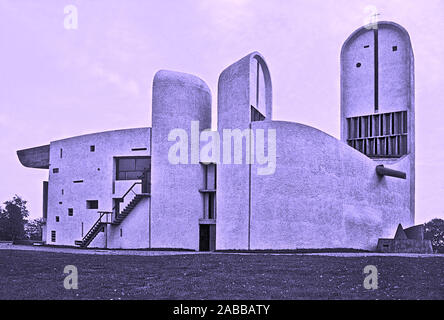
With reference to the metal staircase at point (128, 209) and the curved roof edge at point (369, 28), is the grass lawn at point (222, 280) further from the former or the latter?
the curved roof edge at point (369, 28)

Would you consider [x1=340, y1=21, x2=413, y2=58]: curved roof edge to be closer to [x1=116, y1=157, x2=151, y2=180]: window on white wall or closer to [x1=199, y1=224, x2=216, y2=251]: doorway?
[x1=116, y1=157, x2=151, y2=180]: window on white wall

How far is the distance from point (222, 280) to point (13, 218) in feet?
203

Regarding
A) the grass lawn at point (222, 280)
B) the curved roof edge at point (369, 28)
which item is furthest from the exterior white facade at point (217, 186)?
the curved roof edge at point (369, 28)

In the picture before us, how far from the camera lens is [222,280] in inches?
527

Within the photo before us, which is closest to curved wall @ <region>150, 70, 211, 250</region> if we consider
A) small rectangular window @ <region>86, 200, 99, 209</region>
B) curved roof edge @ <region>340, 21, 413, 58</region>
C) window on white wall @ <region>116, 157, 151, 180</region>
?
window on white wall @ <region>116, 157, 151, 180</region>

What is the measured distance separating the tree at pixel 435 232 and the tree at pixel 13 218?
221 ft

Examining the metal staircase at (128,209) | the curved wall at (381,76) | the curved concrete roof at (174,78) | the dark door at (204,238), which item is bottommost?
the dark door at (204,238)

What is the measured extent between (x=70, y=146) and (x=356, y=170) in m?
20.4

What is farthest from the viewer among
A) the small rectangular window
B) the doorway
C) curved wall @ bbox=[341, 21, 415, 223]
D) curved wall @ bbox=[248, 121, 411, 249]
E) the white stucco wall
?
curved wall @ bbox=[341, 21, 415, 223]

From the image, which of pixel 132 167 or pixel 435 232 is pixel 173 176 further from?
pixel 435 232

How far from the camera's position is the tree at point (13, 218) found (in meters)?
63.5

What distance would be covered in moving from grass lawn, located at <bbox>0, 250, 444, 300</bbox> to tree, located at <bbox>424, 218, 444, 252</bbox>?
71.9 metres

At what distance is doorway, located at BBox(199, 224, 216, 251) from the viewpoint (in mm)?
29094

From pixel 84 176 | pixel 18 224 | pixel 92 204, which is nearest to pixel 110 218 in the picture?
pixel 92 204
